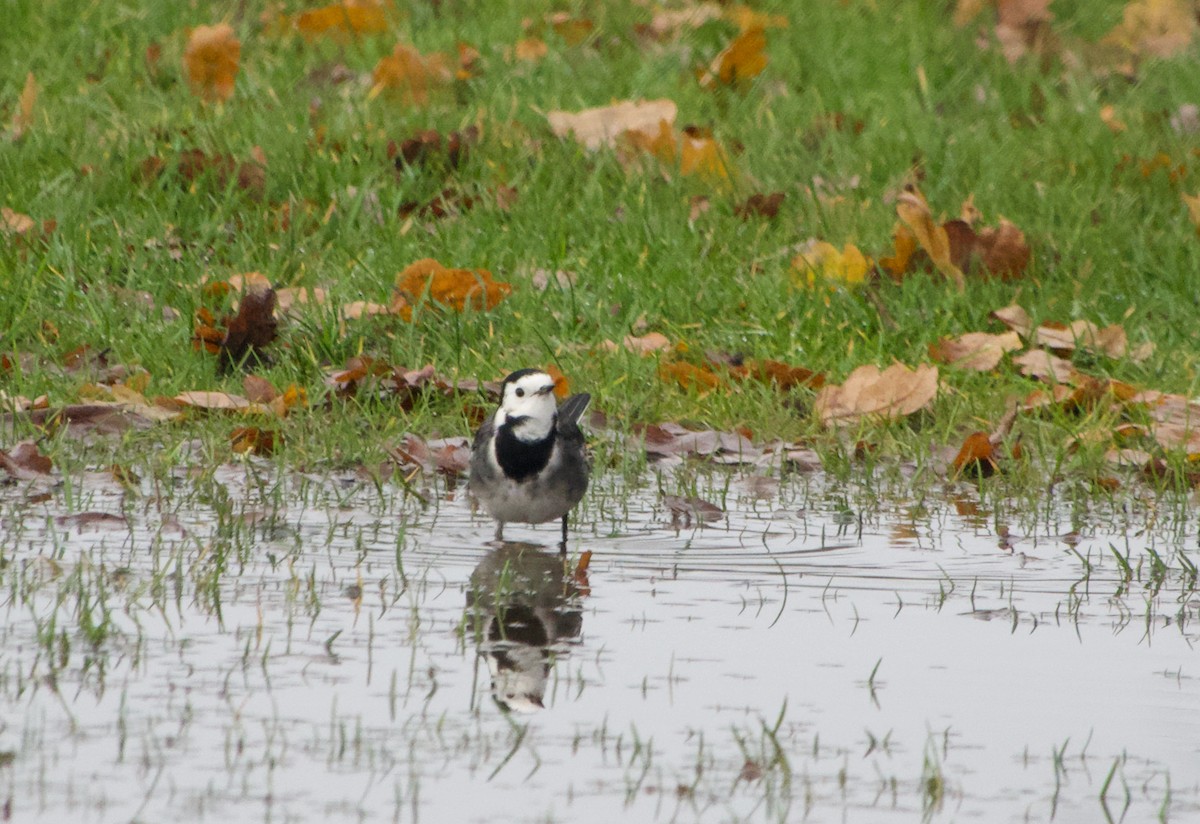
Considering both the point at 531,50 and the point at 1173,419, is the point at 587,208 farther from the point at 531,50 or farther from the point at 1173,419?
the point at 1173,419

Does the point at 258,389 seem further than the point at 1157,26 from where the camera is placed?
No

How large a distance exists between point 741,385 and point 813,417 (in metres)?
0.43

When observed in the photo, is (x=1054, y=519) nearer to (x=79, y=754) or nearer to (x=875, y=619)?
(x=875, y=619)

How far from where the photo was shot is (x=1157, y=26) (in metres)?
11.1

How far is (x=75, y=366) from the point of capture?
21.8 ft

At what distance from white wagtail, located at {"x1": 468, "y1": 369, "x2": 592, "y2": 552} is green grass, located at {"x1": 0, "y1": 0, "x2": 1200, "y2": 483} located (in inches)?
27.1

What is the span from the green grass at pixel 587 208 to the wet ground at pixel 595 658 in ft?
2.48

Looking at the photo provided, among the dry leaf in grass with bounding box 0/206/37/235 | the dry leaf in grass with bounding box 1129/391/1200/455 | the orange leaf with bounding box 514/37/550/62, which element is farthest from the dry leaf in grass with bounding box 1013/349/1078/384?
the orange leaf with bounding box 514/37/550/62

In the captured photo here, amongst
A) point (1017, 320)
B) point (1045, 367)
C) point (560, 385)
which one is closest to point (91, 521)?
point (560, 385)

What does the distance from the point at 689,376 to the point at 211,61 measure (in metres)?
3.84

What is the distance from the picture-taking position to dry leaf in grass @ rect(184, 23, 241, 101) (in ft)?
30.5

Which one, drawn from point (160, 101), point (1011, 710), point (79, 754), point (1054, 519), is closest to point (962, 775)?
point (1011, 710)

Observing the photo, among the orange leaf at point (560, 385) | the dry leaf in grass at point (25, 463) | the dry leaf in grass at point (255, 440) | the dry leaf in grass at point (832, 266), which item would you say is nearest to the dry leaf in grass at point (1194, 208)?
the dry leaf in grass at point (832, 266)

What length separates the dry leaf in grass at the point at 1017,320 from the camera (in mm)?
7047
